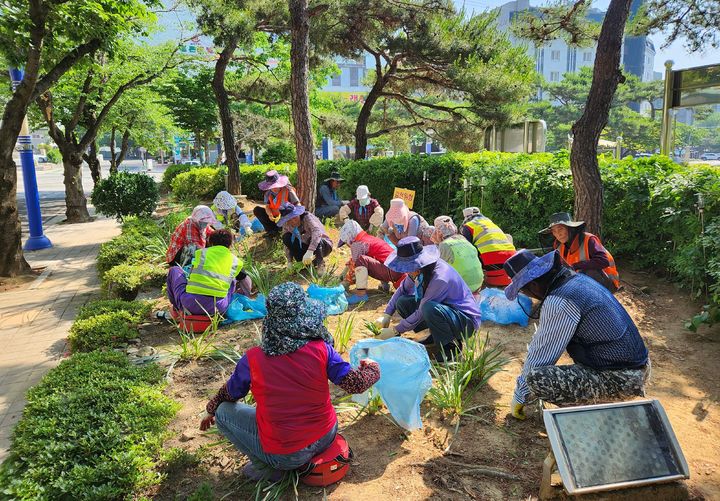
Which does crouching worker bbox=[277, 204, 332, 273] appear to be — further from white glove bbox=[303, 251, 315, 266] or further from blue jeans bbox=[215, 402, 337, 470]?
blue jeans bbox=[215, 402, 337, 470]

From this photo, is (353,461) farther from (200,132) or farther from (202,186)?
(200,132)

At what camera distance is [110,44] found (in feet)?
28.6

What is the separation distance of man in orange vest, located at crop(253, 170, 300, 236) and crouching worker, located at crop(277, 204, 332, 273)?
0.86m

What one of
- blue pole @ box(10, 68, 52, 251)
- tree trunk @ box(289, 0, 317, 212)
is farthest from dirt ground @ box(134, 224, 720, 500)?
blue pole @ box(10, 68, 52, 251)

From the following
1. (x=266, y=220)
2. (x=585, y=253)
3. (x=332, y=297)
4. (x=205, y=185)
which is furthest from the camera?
(x=205, y=185)

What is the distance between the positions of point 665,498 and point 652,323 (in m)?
3.21

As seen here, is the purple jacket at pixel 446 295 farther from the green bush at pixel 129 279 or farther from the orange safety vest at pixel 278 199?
the orange safety vest at pixel 278 199

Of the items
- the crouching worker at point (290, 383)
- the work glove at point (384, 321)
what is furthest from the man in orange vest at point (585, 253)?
the crouching worker at point (290, 383)

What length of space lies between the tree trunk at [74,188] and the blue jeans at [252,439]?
1416 centimetres

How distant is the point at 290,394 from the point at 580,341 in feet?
5.11

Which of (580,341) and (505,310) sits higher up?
(580,341)

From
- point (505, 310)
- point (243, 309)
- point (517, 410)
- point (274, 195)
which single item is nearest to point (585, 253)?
point (505, 310)

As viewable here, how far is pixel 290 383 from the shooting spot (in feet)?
7.96

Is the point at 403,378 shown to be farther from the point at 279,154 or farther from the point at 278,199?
the point at 279,154
